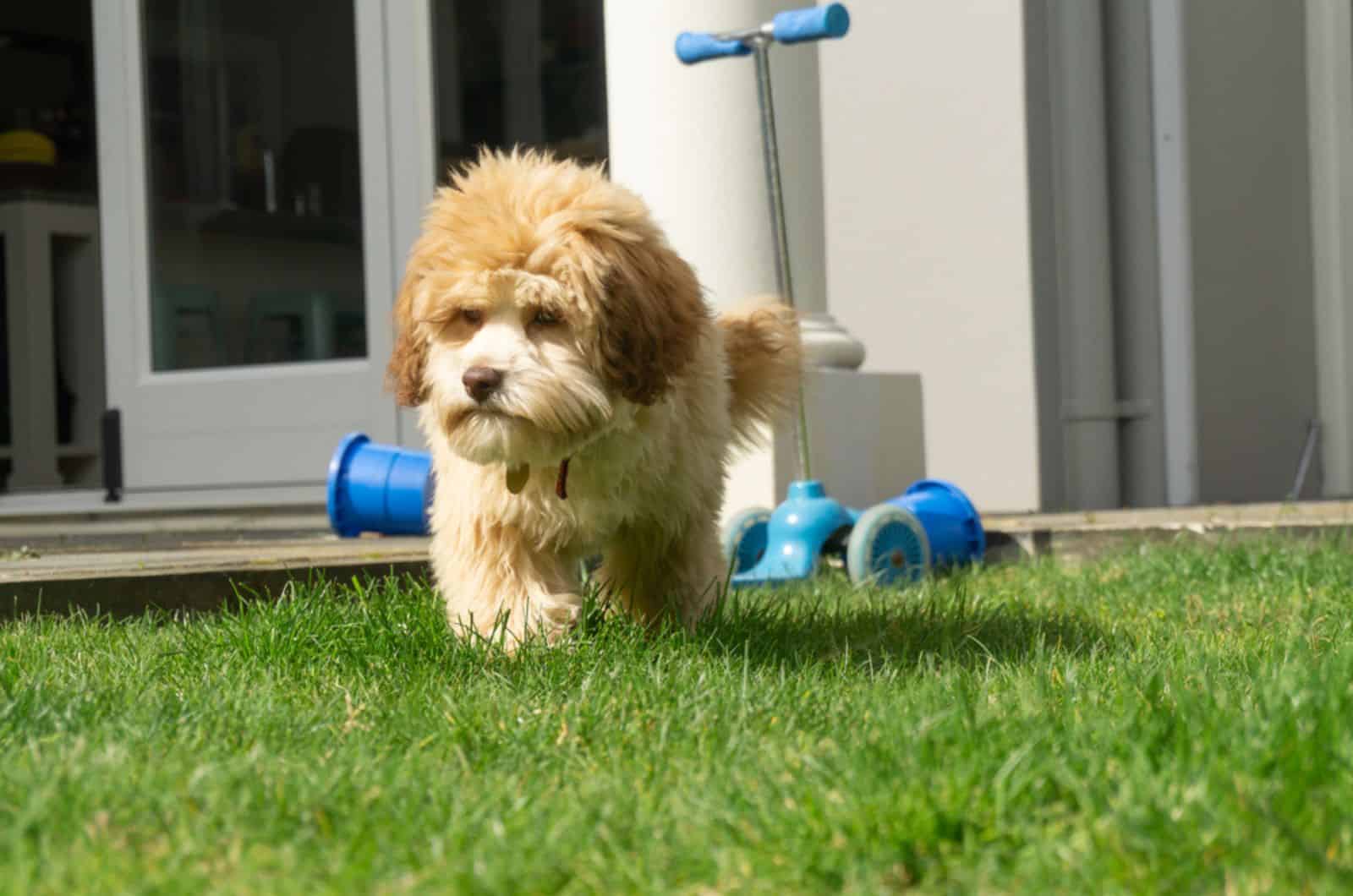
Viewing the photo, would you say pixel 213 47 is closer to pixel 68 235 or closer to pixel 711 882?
pixel 68 235

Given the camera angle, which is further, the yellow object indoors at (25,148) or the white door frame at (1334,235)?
the yellow object indoors at (25,148)

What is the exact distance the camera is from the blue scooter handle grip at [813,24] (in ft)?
13.8

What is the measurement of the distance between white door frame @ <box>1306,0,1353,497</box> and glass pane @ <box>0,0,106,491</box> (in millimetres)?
6988

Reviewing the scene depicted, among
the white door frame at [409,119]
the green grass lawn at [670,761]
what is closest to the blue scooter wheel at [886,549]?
the green grass lawn at [670,761]

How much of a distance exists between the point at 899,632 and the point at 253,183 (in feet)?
17.9

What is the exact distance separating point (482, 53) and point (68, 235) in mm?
4112

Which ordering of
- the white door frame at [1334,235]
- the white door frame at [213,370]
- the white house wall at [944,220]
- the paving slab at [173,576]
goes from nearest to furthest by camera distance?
1. the paving slab at [173,576]
2. the white house wall at [944,220]
3. the white door frame at [213,370]
4. the white door frame at [1334,235]

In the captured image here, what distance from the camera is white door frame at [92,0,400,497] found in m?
7.39

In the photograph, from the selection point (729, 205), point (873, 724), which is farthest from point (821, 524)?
point (873, 724)

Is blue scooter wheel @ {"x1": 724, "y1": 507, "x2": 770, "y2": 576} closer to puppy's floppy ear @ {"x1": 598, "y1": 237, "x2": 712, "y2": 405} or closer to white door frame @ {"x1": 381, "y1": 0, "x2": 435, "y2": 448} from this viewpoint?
puppy's floppy ear @ {"x1": 598, "y1": 237, "x2": 712, "y2": 405}

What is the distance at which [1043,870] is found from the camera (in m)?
1.66

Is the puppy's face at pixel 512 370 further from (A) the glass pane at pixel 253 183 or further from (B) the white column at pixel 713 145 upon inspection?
(A) the glass pane at pixel 253 183

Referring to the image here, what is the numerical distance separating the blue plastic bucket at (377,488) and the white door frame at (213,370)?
1.83 meters

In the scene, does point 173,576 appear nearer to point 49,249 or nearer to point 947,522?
point 947,522
